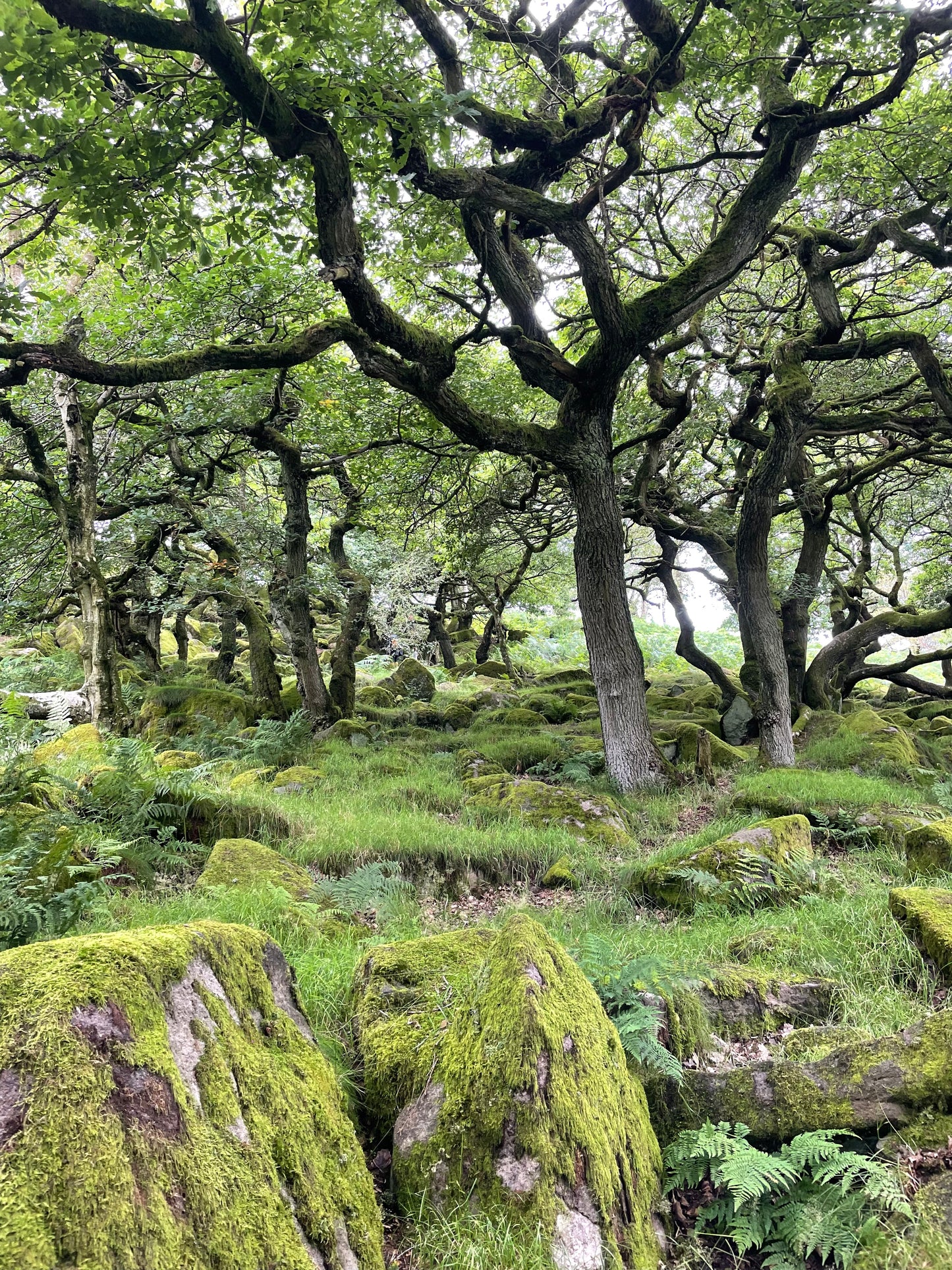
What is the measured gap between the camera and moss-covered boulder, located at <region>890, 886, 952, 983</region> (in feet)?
10.7

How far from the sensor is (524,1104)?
81.4 inches

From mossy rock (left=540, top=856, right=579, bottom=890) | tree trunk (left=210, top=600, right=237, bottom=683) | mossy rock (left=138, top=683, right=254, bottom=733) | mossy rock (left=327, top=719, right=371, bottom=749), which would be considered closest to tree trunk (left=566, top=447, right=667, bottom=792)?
mossy rock (left=540, top=856, right=579, bottom=890)

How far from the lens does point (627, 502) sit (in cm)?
1142

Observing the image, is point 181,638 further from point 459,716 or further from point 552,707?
point 552,707

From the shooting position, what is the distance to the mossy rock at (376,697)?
50.1 ft

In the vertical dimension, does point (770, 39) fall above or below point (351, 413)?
above

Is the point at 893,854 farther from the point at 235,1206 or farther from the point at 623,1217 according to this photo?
the point at 235,1206

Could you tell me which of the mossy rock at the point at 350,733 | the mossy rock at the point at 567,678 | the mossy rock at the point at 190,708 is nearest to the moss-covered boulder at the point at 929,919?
the mossy rock at the point at 350,733

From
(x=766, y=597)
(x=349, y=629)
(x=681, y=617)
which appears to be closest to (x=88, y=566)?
→ (x=349, y=629)

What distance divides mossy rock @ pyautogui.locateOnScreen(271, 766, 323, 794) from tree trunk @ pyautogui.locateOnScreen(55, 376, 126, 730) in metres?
2.51

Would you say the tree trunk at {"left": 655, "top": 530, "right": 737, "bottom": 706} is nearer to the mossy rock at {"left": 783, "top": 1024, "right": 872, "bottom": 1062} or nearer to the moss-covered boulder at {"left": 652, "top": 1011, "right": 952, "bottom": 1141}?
the mossy rock at {"left": 783, "top": 1024, "right": 872, "bottom": 1062}

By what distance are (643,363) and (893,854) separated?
8.59 m

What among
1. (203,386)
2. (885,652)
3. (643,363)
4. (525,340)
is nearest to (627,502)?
(643,363)

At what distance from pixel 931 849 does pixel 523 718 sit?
8513mm
